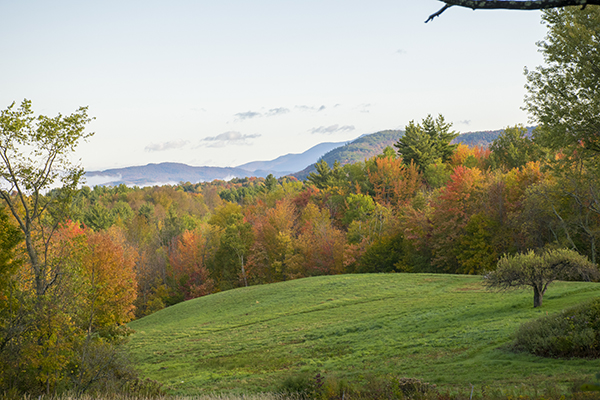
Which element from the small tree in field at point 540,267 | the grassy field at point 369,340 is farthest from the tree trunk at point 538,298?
the small tree in field at point 540,267

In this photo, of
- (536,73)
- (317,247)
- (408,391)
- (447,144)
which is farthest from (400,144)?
(408,391)

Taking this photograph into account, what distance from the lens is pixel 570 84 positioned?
17.8m

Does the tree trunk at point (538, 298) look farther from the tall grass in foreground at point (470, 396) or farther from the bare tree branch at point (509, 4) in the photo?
the bare tree branch at point (509, 4)

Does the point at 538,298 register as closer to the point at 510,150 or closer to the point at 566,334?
the point at 566,334

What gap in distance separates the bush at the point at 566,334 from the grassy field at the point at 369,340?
1.68 feet

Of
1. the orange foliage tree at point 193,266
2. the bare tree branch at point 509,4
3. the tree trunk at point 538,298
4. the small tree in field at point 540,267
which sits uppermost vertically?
the bare tree branch at point 509,4

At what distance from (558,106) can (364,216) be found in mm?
42982

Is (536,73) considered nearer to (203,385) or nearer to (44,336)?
(203,385)

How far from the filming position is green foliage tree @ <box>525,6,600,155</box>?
643 inches

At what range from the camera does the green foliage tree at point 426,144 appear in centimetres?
7038

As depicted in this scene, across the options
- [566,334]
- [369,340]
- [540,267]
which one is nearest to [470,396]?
[566,334]

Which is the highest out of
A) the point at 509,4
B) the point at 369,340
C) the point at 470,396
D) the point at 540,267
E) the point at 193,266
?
the point at 509,4

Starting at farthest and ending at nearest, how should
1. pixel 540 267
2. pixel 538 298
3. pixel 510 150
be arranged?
pixel 510 150, pixel 538 298, pixel 540 267

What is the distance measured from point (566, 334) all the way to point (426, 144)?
6169cm
